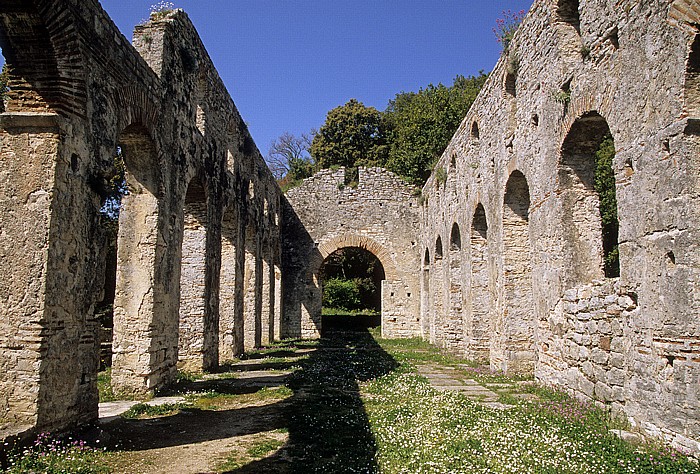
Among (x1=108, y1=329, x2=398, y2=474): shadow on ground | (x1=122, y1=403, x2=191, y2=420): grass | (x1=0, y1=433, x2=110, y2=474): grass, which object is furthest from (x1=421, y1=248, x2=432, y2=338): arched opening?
(x1=0, y1=433, x2=110, y2=474): grass

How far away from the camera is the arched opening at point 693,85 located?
486 centimetres

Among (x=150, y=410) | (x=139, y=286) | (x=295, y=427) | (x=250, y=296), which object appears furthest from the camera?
(x=250, y=296)

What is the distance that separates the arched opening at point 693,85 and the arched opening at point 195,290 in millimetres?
8039

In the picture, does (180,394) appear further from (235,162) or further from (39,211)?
(235,162)

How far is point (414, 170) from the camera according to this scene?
91.4 ft

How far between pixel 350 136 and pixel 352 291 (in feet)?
33.3

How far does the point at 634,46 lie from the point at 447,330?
10.6 m

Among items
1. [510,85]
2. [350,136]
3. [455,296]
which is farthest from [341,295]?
[510,85]

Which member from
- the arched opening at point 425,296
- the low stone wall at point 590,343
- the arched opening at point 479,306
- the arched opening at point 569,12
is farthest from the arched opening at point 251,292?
the arched opening at point 569,12

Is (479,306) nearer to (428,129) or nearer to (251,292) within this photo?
(251,292)

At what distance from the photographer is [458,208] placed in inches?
572

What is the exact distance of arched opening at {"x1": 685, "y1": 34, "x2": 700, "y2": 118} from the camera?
4855 mm

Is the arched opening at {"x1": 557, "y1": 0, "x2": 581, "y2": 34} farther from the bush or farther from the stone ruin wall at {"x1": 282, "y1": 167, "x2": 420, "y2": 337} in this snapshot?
the bush

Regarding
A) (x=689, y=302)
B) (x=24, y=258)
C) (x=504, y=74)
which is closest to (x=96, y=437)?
(x=24, y=258)
